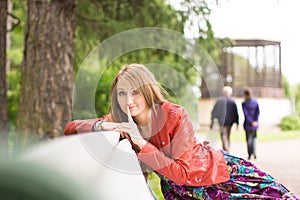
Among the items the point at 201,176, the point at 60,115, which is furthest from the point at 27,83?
the point at 201,176

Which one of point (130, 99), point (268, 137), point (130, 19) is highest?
point (130, 19)

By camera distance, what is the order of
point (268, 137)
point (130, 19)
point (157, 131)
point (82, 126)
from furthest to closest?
point (268, 137), point (130, 19), point (157, 131), point (82, 126)

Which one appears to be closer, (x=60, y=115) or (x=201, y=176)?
(x=201, y=176)

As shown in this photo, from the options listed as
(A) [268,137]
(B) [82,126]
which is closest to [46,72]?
(B) [82,126]

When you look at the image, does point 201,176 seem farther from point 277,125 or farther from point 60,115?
point 277,125

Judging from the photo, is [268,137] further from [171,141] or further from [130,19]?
[171,141]

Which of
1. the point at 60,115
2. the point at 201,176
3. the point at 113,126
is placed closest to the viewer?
the point at 113,126

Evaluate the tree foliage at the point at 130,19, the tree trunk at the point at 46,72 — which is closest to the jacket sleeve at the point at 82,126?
the tree trunk at the point at 46,72

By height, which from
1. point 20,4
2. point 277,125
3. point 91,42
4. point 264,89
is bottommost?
point 277,125

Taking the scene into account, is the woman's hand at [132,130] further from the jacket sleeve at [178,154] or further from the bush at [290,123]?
the bush at [290,123]

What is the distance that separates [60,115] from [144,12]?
10.4 ft

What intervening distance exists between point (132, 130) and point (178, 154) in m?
0.36

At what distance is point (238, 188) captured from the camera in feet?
10.8

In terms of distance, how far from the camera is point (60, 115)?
6590mm
